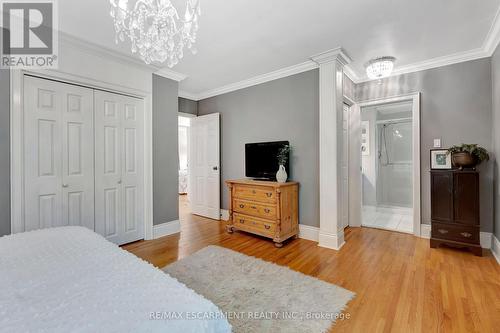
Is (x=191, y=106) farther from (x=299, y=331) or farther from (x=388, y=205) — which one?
(x=388, y=205)

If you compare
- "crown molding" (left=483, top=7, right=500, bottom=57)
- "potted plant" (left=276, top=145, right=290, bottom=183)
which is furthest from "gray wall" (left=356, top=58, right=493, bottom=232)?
"potted plant" (left=276, top=145, right=290, bottom=183)

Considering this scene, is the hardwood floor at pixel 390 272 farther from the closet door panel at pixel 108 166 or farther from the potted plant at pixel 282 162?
the potted plant at pixel 282 162

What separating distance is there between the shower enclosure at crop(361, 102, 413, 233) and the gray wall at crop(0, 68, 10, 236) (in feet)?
17.7

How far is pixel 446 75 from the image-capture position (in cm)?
313

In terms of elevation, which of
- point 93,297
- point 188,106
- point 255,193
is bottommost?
point 93,297

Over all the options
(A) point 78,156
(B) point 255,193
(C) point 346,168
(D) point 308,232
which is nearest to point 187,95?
(A) point 78,156

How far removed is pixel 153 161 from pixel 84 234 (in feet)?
6.04

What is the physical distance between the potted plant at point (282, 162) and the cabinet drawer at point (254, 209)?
1.47ft

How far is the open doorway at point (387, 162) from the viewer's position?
16.9 ft

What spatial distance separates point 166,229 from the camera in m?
3.53

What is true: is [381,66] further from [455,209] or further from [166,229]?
[166,229]

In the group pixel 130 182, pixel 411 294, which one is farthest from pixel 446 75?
pixel 130 182

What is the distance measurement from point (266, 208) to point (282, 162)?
2.32 ft

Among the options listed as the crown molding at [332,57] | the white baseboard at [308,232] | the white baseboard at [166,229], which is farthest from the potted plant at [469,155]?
the white baseboard at [166,229]
